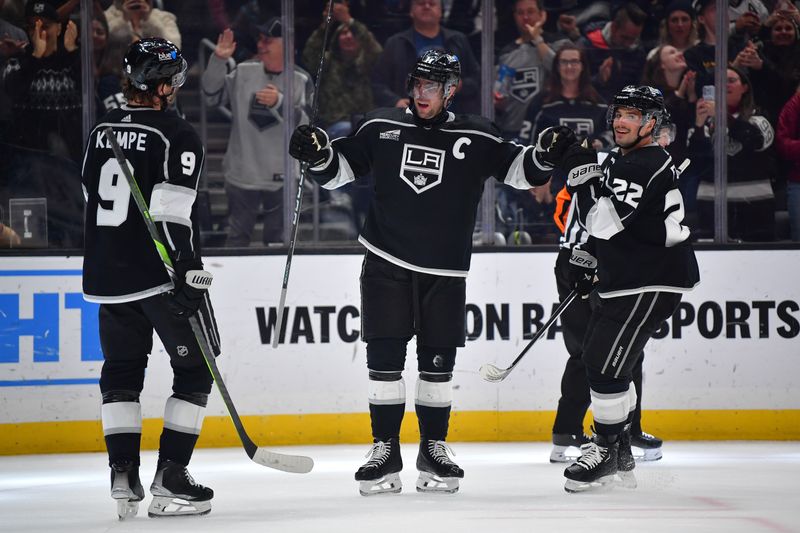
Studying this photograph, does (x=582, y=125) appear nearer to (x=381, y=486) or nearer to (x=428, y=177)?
(x=428, y=177)

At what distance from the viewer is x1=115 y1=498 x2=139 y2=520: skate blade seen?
3.39 meters

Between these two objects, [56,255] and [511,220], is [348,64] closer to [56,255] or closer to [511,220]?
[511,220]

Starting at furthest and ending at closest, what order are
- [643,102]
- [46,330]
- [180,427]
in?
[46,330] < [643,102] < [180,427]

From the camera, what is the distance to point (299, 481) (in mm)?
4199

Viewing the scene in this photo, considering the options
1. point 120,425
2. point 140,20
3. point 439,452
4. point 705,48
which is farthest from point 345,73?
point 120,425

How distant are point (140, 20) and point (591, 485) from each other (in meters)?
2.87

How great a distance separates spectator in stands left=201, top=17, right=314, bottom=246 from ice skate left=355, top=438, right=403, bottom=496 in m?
1.78

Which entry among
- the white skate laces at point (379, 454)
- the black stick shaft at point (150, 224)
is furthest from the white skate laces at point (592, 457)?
the black stick shaft at point (150, 224)

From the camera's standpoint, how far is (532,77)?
5.54 meters

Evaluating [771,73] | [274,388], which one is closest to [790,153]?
[771,73]

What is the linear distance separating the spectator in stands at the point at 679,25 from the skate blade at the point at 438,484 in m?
2.60

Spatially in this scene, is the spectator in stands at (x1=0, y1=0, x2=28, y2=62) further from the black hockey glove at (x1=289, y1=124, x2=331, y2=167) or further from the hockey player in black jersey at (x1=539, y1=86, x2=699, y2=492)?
the hockey player in black jersey at (x1=539, y1=86, x2=699, y2=492)

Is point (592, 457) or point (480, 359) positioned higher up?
point (480, 359)

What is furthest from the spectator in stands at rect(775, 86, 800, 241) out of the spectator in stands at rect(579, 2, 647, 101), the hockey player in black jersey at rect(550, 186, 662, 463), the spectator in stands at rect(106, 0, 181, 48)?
the spectator in stands at rect(106, 0, 181, 48)
